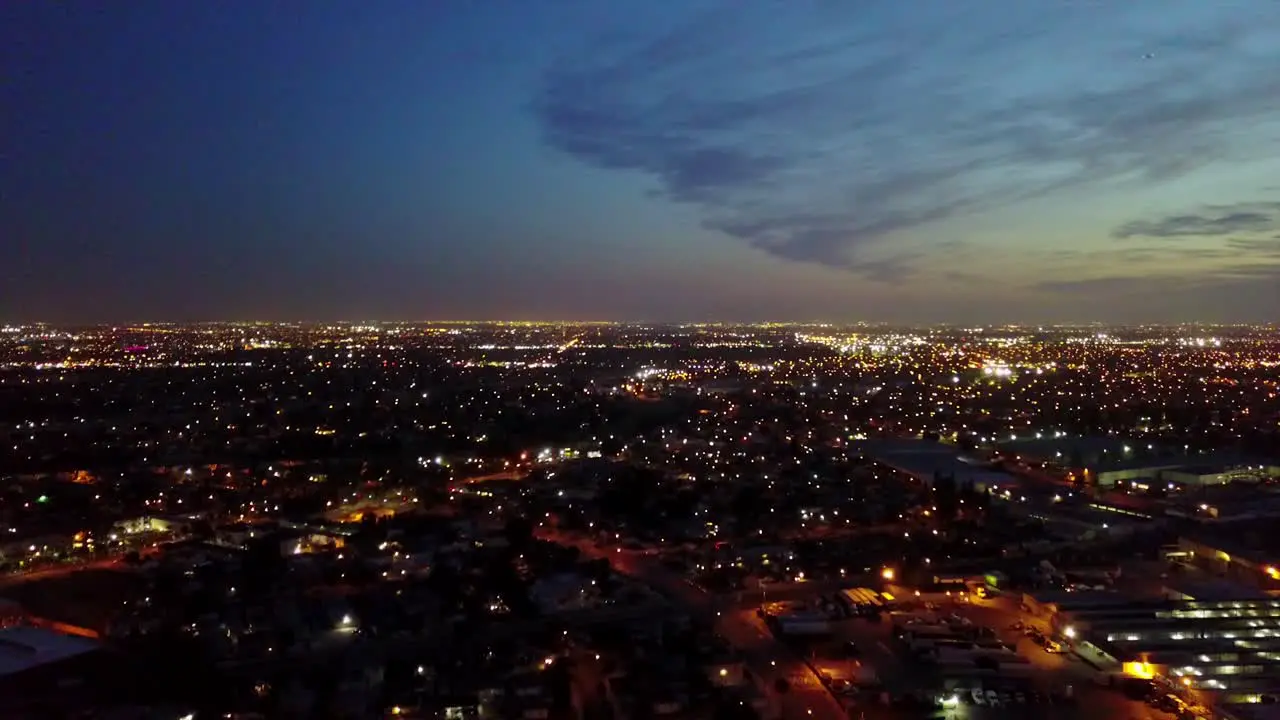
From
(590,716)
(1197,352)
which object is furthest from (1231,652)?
(1197,352)

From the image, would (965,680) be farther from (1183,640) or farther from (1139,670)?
(1183,640)

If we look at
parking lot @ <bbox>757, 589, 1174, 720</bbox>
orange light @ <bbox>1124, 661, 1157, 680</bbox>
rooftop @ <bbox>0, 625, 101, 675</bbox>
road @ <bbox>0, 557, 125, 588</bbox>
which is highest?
rooftop @ <bbox>0, 625, 101, 675</bbox>

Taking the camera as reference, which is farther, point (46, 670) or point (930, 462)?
point (930, 462)

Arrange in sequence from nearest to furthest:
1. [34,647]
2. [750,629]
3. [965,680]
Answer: [965,680]
[34,647]
[750,629]

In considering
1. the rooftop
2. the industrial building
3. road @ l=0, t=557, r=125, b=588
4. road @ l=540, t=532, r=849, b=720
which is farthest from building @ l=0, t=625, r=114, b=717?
the industrial building

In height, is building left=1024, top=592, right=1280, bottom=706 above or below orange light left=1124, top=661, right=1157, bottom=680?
above

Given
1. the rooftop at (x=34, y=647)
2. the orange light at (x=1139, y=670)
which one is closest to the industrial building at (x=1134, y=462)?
the orange light at (x=1139, y=670)

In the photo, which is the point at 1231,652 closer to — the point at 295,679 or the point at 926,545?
the point at 926,545

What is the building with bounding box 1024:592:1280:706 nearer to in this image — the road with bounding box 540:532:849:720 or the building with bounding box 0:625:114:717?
the road with bounding box 540:532:849:720

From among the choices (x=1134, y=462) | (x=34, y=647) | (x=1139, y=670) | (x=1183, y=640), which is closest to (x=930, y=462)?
(x=1134, y=462)
